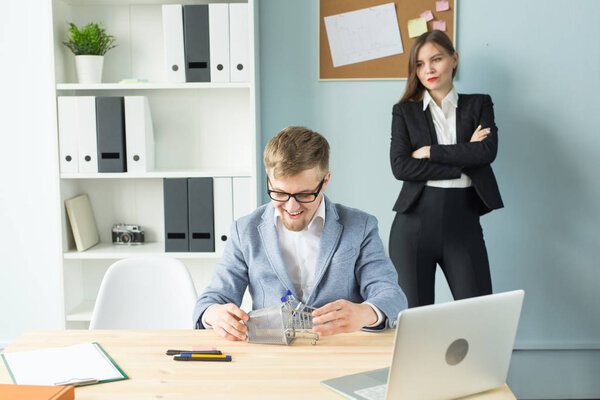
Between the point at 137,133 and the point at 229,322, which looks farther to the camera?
the point at 137,133

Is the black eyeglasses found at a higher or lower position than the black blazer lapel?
lower

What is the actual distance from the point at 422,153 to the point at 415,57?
0.43 m

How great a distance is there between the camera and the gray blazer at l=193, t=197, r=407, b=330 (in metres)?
1.65

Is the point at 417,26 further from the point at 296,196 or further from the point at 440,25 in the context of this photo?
the point at 296,196

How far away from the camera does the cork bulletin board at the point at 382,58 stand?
9.25ft

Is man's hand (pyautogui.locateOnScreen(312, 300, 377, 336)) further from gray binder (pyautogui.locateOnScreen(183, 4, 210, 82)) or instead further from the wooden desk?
gray binder (pyautogui.locateOnScreen(183, 4, 210, 82))

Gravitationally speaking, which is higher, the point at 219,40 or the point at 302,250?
the point at 219,40

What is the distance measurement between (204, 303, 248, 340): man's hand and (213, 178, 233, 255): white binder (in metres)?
1.16

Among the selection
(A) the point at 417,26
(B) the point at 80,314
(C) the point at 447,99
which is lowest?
(B) the point at 80,314

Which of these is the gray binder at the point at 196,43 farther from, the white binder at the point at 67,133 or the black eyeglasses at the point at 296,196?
the black eyeglasses at the point at 296,196

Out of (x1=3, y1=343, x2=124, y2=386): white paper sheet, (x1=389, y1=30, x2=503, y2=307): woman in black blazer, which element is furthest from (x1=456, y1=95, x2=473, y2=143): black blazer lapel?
(x1=3, y1=343, x2=124, y2=386): white paper sheet

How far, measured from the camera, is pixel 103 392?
3.94ft

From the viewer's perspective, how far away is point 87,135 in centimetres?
262

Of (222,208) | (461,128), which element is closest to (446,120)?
(461,128)
